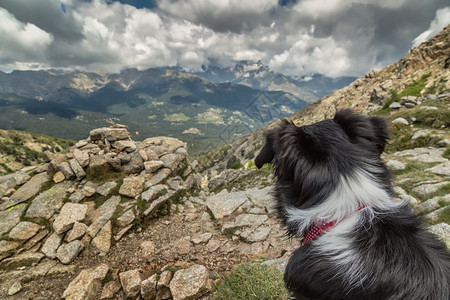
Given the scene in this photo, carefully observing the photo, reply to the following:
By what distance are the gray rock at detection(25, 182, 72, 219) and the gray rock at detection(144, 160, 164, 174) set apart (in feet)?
10.4

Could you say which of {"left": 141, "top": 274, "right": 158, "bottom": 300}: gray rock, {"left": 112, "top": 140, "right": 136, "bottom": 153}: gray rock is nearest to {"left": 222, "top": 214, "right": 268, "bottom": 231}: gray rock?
{"left": 141, "top": 274, "right": 158, "bottom": 300}: gray rock

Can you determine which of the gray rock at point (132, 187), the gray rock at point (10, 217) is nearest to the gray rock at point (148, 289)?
the gray rock at point (132, 187)

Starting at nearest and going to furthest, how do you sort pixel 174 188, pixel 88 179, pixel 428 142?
pixel 88 179 → pixel 174 188 → pixel 428 142

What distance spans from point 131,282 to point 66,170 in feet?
21.1

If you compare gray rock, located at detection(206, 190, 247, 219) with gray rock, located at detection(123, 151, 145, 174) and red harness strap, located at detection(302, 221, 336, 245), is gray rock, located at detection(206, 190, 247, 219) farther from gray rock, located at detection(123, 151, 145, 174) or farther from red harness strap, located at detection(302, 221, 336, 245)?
red harness strap, located at detection(302, 221, 336, 245)

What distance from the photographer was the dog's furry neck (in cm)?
169

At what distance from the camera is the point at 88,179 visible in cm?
867

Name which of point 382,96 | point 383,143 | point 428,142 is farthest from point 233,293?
point 382,96

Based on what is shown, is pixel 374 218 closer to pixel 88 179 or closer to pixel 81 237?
pixel 81 237

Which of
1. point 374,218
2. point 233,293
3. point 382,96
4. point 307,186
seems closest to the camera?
point 374,218

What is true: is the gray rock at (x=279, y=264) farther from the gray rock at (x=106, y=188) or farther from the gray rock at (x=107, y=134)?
the gray rock at (x=107, y=134)

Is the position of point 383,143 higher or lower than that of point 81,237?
higher

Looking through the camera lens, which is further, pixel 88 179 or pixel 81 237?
pixel 88 179

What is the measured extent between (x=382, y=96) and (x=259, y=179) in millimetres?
36399
